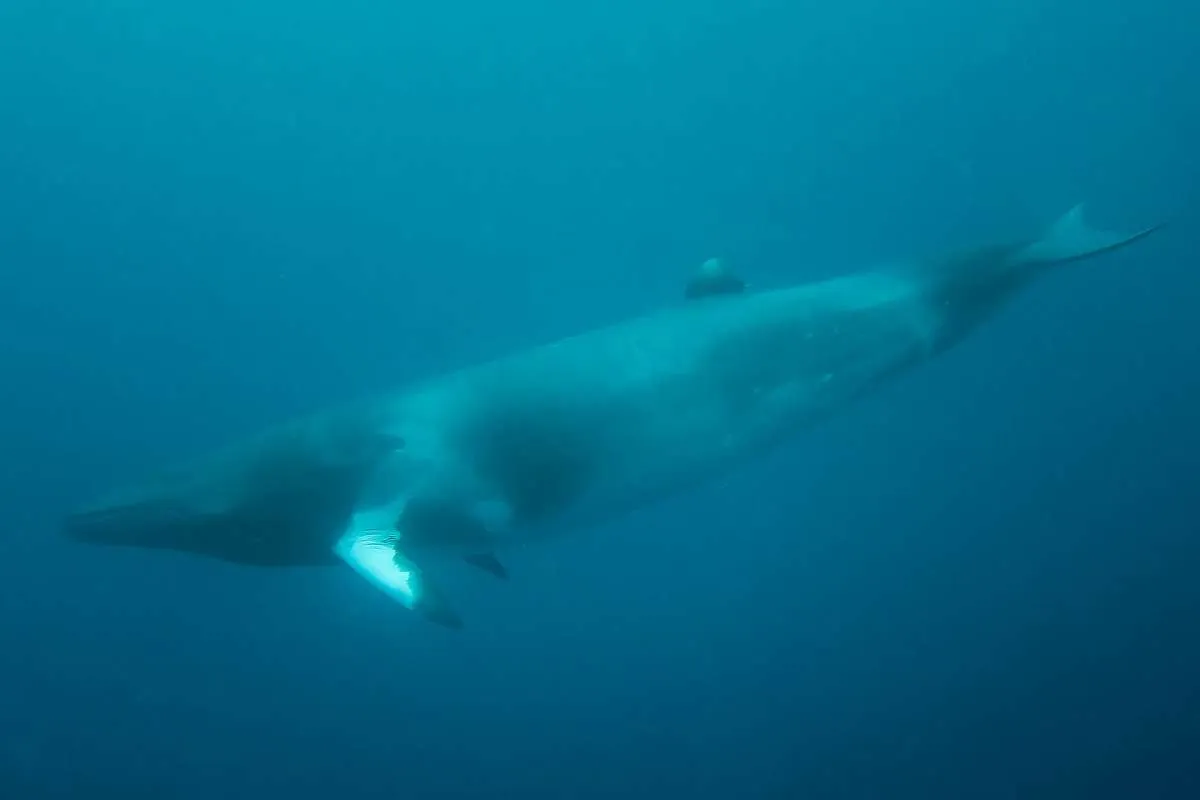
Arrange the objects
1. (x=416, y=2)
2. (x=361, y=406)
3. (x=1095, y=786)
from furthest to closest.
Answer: (x=416, y=2), (x=1095, y=786), (x=361, y=406)

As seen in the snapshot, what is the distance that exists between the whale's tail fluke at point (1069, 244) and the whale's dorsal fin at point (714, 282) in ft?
9.45

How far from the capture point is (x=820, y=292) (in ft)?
29.3

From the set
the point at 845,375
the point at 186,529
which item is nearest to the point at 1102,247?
the point at 845,375

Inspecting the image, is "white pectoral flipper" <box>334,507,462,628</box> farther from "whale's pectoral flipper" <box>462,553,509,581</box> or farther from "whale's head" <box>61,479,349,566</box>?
"whale's pectoral flipper" <box>462,553,509,581</box>

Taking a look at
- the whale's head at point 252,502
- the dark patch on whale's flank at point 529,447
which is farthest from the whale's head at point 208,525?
the dark patch on whale's flank at point 529,447

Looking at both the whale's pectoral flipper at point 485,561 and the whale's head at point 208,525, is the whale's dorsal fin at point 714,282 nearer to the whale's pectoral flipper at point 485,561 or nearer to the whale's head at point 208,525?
the whale's pectoral flipper at point 485,561

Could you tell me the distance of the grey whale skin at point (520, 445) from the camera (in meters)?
8.20

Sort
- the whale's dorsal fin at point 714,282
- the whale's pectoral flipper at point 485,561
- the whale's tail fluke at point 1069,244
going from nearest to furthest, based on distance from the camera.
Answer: the whale's dorsal fin at point 714,282, the whale's pectoral flipper at point 485,561, the whale's tail fluke at point 1069,244

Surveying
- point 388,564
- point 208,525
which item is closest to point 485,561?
point 388,564

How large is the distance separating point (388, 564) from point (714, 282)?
366cm

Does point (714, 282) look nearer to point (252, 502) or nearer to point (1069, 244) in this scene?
point (1069, 244)

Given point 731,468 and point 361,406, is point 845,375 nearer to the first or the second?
point 731,468

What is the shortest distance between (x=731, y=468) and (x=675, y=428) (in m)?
0.87

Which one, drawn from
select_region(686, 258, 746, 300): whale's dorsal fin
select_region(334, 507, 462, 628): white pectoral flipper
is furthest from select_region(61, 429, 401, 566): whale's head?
select_region(686, 258, 746, 300): whale's dorsal fin
